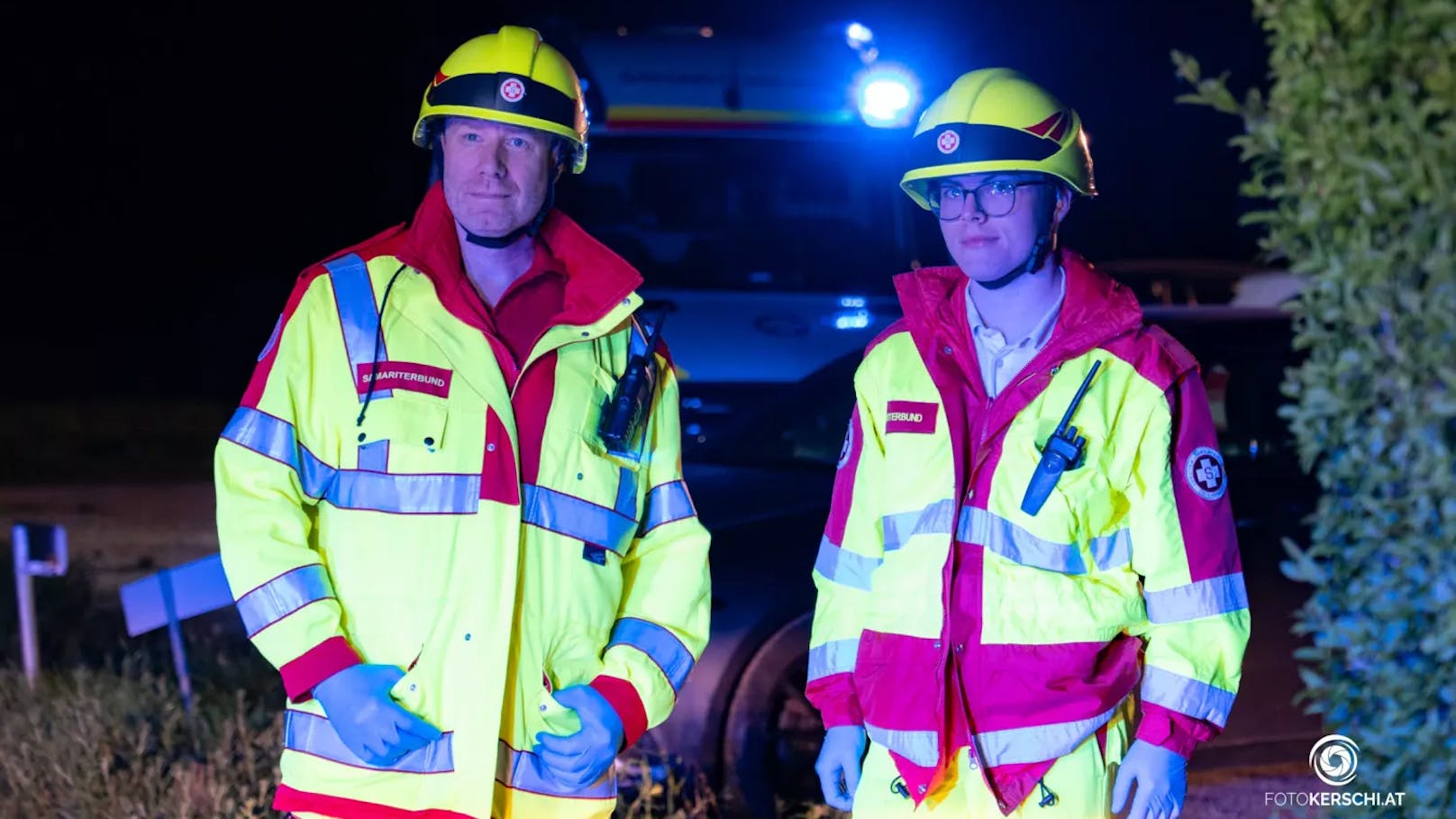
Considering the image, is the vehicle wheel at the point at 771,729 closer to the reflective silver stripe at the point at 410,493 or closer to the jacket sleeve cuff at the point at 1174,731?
the jacket sleeve cuff at the point at 1174,731

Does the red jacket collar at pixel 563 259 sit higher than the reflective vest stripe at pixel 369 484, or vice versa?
the red jacket collar at pixel 563 259

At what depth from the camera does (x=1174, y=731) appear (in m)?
2.98

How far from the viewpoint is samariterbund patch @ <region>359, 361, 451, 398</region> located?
2.96 metres

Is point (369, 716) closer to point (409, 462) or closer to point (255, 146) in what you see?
point (409, 462)

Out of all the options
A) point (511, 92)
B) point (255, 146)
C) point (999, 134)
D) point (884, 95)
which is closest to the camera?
point (511, 92)

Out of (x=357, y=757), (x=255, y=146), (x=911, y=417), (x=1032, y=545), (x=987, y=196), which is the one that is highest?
(x=255, y=146)

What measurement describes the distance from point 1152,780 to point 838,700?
60 centimetres

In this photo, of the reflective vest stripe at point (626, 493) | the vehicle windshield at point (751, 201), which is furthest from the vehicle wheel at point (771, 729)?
the vehicle windshield at point (751, 201)

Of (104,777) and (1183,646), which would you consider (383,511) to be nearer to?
(1183,646)

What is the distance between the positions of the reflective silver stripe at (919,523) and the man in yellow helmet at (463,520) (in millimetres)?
346

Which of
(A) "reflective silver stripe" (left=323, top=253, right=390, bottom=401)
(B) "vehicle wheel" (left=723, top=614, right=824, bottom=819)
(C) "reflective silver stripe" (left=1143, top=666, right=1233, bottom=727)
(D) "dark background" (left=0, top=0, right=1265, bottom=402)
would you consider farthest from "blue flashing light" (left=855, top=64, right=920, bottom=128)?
(D) "dark background" (left=0, top=0, right=1265, bottom=402)

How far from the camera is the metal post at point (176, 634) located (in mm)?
5059

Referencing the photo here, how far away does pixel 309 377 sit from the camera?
297cm

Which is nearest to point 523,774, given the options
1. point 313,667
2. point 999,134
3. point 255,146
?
point 313,667
